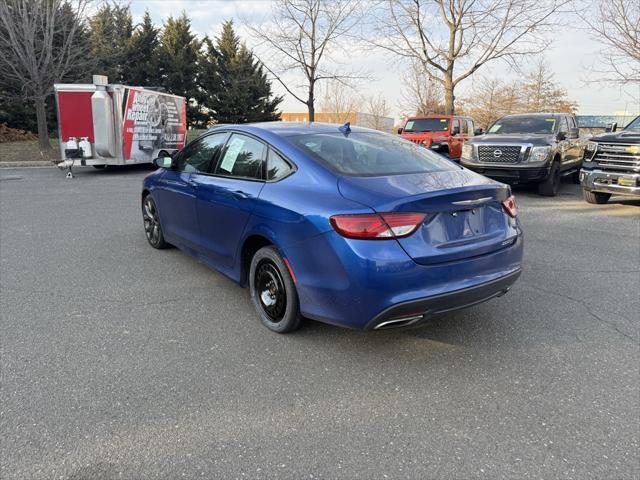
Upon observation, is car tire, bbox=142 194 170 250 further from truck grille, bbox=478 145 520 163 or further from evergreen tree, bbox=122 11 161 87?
evergreen tree, bbox=122 11 161 87

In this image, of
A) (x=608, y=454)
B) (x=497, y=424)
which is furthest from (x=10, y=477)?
(x=608, y=454)

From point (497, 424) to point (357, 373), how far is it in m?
0.89

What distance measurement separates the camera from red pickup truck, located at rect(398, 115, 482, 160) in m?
14.6

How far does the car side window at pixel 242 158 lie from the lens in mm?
3760

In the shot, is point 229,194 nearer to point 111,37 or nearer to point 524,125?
point 524,125

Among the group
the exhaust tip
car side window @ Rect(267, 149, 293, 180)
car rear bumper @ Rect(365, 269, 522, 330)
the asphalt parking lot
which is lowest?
the asphalt parking lot

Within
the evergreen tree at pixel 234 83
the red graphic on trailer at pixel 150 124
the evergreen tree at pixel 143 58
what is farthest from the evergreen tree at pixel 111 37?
the red graphic on trailer at pixel 150 124

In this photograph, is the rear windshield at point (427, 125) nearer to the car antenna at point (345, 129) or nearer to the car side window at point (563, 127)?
the car side window at point (563, 127)

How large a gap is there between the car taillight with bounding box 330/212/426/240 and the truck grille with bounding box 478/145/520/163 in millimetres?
8289

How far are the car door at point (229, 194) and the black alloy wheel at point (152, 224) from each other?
1.48 m

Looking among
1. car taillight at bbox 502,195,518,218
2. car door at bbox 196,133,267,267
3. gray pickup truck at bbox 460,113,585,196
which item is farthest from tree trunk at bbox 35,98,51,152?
car taillight at bbox 502,195,518,218

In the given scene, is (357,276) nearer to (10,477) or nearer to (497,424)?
(497,424)

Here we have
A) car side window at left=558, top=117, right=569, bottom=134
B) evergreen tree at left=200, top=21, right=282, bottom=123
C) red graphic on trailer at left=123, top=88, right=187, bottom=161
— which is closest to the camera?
car side window at left=558, top=117, right=569, bottom=134

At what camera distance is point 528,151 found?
998cm
